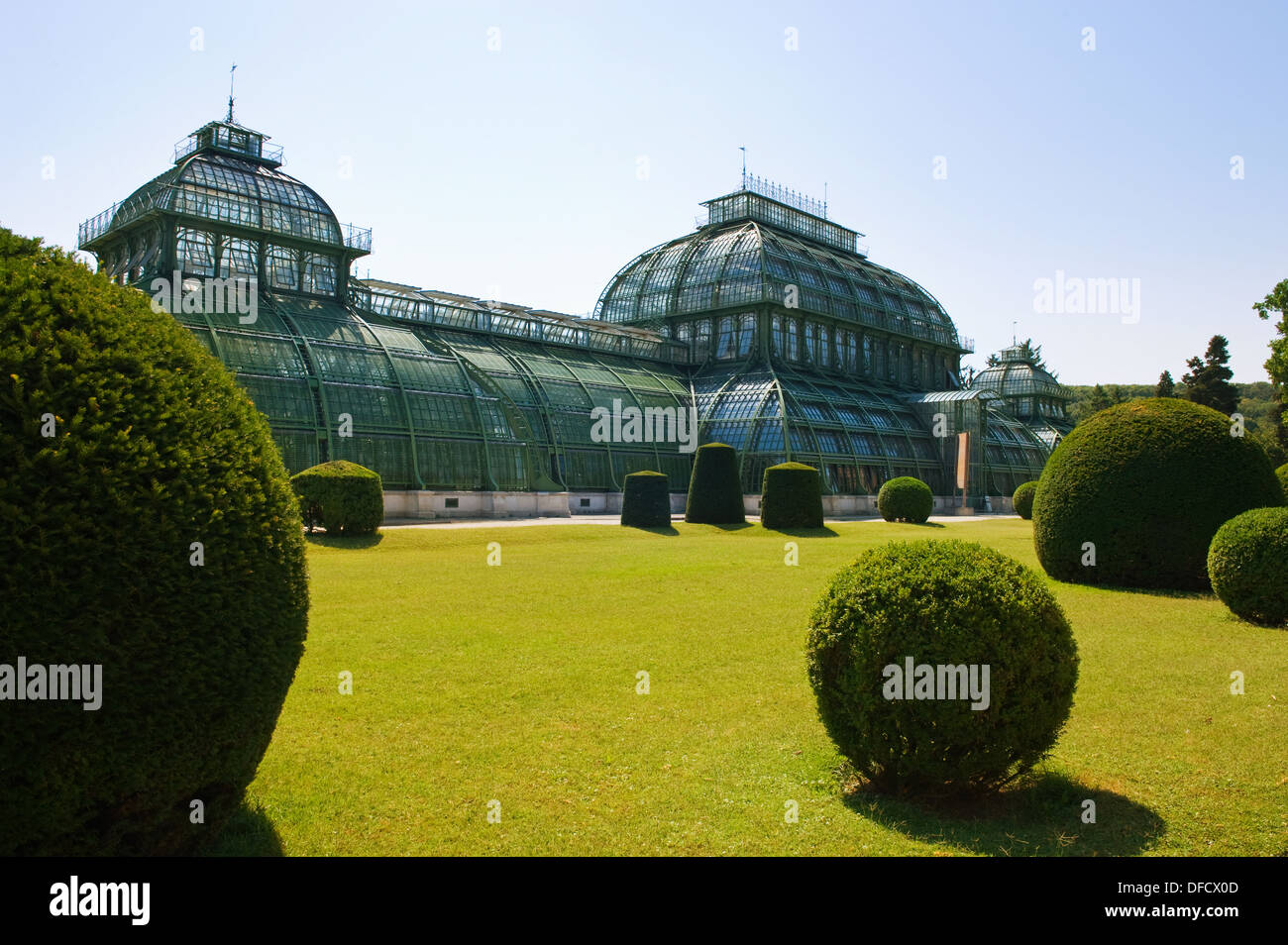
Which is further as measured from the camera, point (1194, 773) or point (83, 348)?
point (1194, 773)

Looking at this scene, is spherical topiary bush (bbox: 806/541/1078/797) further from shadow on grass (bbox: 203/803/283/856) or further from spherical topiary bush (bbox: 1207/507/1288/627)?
spherical topiary bush (bbox: 1207/507/1288/627)

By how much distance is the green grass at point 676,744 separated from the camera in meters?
5.97

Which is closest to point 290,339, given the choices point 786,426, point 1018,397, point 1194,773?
point 786,426

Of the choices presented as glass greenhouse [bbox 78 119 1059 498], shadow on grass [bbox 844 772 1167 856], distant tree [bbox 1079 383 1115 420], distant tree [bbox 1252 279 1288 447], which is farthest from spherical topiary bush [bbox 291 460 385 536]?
distant tree [bbox 1079 383 1115 420]

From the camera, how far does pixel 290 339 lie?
126 feet

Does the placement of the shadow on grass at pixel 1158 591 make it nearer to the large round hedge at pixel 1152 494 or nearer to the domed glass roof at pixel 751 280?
the large round hedge at pixel 1152 494

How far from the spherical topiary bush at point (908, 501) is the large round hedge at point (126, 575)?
3945 centimetres

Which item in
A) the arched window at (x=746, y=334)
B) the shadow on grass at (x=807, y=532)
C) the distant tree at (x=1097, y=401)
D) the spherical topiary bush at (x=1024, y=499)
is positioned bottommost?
the shadow on grass at (x=807, y=532)

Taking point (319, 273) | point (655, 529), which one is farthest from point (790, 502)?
point (319, 273)

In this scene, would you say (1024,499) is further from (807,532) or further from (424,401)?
(424,401)

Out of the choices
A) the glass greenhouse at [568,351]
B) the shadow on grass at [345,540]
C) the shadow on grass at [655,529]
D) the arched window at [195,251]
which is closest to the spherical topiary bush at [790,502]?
the shadow on grass at [655,529]

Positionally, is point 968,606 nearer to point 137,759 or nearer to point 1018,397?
point 137,759

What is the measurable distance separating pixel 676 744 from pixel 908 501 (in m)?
36.2

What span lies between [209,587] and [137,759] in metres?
0.95
